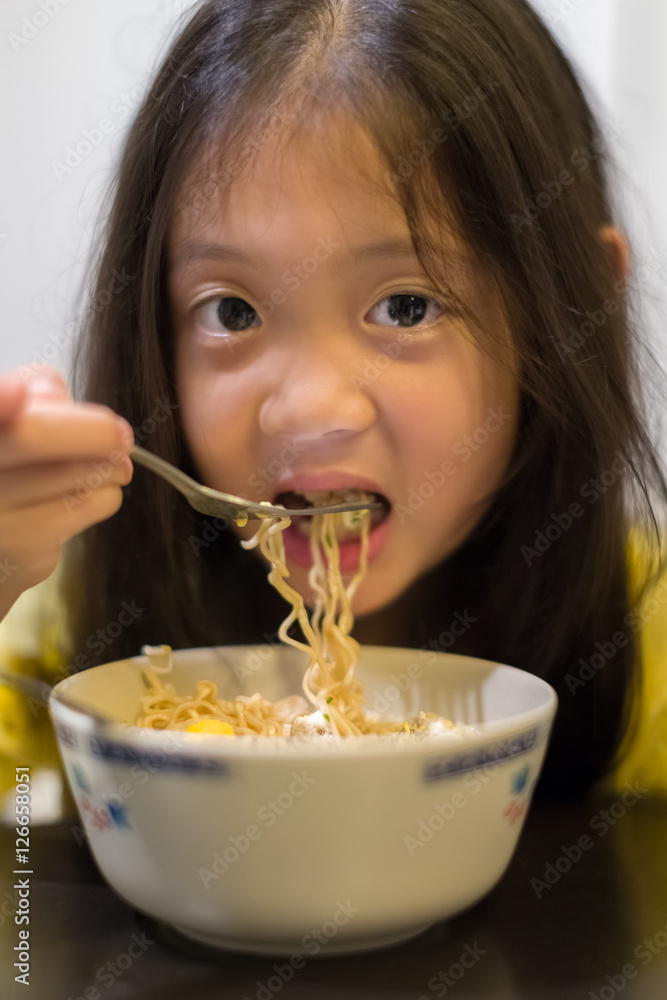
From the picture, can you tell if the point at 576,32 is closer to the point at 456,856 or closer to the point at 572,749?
the point at 572,749

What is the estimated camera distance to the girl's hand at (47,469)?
59 cm

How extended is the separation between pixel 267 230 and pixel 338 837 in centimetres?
57

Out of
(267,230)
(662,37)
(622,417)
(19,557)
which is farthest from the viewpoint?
(662,37)

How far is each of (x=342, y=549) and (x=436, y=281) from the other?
12.9 inches

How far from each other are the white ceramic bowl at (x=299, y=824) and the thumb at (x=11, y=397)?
20cm

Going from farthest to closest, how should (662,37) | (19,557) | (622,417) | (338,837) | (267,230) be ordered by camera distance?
(662,37)
(622,417)
(267,230)
(19,557)
(338,837)

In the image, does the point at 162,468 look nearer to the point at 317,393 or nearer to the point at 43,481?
the point at 43,481

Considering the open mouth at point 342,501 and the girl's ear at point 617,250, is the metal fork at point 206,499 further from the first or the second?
the girl's ear at point 617,250

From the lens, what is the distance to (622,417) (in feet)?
3.67

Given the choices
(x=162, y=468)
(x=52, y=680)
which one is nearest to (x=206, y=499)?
(x=162, y=468)

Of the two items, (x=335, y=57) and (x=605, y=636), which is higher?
(x=335, y=57)

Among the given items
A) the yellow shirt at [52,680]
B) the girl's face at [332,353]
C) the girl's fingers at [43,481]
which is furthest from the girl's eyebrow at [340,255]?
the yellow shirt at [52,680]

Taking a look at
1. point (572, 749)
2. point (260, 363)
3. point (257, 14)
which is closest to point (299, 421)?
point (260, 363)

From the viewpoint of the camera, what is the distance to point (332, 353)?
3.06ft
